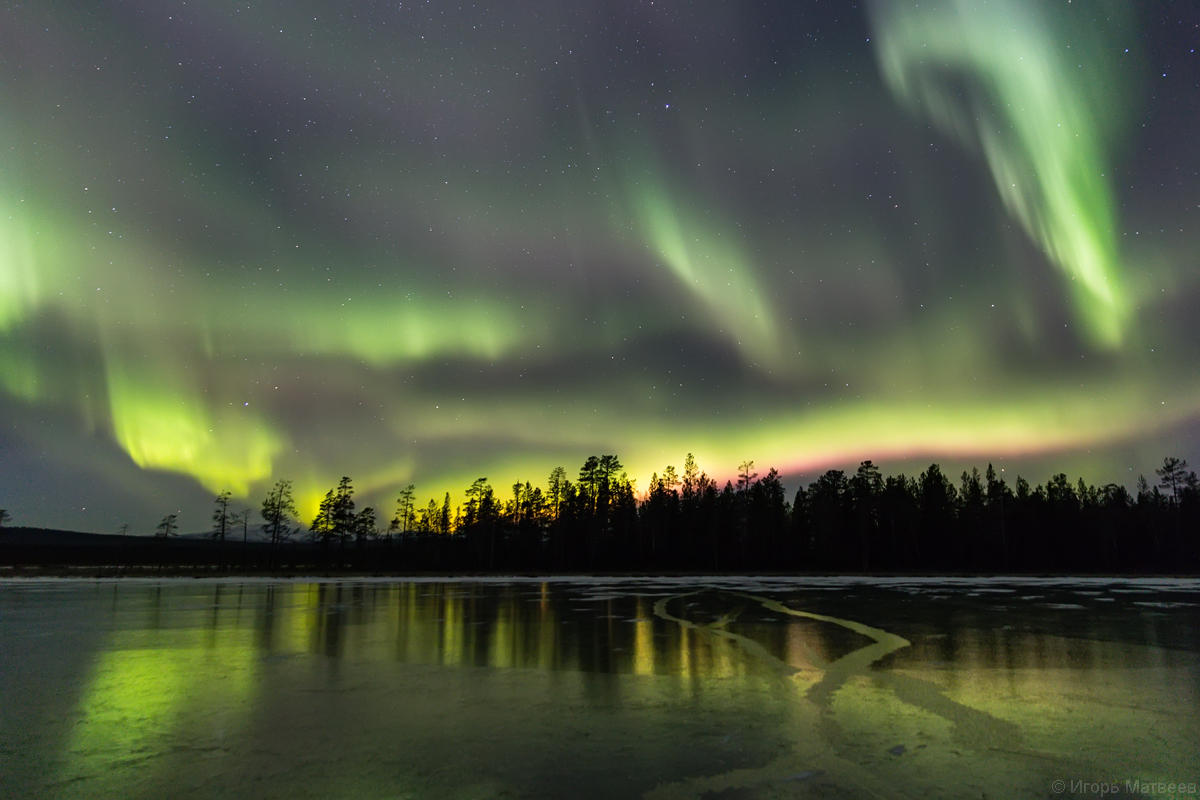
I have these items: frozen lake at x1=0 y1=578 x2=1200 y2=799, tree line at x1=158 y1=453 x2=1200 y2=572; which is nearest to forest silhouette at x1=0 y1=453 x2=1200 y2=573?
tree line at x1=158 y1=453 x2=1200 y2=572

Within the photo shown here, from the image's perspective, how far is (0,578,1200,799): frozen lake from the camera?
25.3 ft

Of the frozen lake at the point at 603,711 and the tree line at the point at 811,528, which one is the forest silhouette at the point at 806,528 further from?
the frozen lake at the point at 603,711

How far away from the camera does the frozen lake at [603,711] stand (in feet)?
25.3

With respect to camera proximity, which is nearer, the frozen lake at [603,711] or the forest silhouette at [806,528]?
the frozen lake at [603,711]

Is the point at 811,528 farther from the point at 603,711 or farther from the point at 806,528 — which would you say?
the point at 603,711

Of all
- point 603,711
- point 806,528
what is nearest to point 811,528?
point 806,528

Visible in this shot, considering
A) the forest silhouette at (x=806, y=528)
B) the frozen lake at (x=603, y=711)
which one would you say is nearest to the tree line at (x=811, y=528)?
the forest silhouette at (x=806, y=528)

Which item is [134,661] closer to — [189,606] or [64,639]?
[64,639]

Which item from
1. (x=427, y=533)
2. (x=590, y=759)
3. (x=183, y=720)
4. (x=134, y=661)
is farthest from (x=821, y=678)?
(x=427, y=533)

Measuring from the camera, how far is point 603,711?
10.9m

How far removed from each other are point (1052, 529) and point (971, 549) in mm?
13786

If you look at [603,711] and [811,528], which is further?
[811,528]

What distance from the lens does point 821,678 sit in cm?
1334

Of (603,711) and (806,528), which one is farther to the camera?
(806,528)
